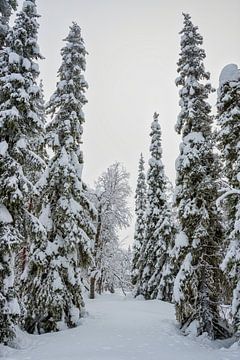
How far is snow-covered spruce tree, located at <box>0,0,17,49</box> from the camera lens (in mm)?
13397

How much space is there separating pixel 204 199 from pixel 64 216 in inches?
259

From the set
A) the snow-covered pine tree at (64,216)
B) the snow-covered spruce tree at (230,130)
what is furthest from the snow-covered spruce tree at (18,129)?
the snow-covered spruce tree at (230,130)

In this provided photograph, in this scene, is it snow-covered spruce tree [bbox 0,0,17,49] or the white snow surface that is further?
the white snow surface

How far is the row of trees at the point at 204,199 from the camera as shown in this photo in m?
13.5

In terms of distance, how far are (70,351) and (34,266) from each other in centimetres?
451

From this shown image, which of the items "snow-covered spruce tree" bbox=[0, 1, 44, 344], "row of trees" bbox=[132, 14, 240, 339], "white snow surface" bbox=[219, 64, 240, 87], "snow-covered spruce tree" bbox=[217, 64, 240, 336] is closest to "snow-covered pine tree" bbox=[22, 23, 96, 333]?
"snow-covered spruce tree" bbox=[0, 1, 44, 344]

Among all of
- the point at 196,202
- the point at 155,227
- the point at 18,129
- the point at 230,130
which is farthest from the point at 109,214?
the point at 18,129

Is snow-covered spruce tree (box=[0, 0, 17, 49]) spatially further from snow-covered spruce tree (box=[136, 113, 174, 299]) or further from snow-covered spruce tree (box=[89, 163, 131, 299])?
snow-covered spruce tree (box=[136, 113, 174, 299])

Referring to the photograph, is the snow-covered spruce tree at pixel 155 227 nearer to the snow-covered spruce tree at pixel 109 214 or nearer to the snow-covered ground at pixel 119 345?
the snow-covered spruce tree at pixel 109 214

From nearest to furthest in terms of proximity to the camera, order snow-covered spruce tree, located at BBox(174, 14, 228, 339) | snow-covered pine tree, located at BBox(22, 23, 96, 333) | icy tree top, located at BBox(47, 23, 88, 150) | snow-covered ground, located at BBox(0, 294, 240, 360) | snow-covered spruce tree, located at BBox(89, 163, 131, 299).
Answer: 1. snow-covered ground, located at BBox(0, 294, 240, 360)
2. snow-covered pine tree, located at BBox(22, 23, 96, 333)
3. snow-covered spruce tree, located at BBox(174, 14, 228, 339)
4. icy tree top, located at BBox(47, 23, 88, 150)
5. snow-covered spruce tree, located at BBox(89, 163, 131, 299)

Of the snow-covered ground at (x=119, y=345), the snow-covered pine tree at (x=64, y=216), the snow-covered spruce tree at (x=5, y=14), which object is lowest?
the snow-covered ground at (x=119, y=345)

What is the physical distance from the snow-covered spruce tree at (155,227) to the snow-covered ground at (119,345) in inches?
541

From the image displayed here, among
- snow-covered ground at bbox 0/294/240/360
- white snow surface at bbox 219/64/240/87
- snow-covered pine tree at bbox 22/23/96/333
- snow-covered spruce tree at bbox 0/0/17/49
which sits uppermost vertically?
snow-covered spruce tree at bbox 0/0/17/49

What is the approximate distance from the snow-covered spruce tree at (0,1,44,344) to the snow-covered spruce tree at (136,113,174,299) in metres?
18.5
